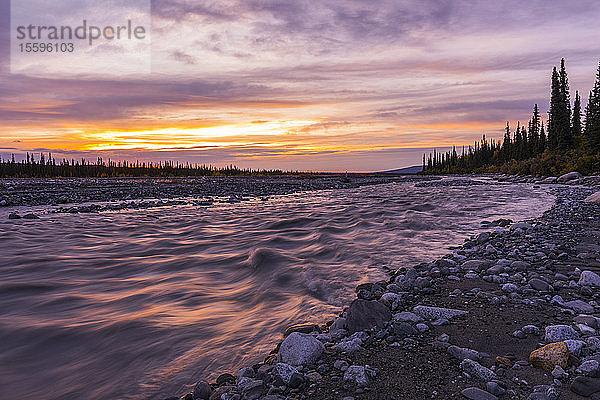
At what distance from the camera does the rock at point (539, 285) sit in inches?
185

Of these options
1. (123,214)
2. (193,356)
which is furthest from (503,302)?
(123,214)

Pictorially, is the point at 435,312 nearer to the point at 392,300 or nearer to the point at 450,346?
the point at 392,300

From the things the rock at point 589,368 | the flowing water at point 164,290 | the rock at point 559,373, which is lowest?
the flowing water at point 164,290

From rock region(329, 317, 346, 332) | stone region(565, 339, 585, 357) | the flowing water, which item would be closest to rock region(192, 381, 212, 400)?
the flowing water

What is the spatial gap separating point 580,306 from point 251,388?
4.07 meters

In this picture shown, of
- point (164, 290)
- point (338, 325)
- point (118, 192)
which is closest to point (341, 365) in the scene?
point (338, 325)

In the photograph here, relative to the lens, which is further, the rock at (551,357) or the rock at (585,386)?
the rock at (551,357)

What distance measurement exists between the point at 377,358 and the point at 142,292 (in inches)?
200

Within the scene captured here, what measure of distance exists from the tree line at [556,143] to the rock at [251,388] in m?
49.0

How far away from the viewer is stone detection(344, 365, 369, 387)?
2.81 meters

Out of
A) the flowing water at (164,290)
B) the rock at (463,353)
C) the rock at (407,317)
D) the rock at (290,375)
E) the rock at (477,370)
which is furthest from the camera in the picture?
the rock at (407,317)

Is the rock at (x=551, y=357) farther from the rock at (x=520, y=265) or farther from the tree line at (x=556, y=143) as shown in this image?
the tree line at (x=556, y=143)

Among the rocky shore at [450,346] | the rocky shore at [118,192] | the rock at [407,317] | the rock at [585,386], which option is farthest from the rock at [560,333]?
the rocky shore at [118,192]

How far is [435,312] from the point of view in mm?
4082
